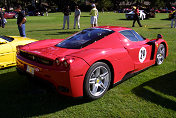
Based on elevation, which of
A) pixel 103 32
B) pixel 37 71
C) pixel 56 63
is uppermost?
pixel 103 32

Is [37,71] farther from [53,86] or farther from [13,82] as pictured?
[13,82]

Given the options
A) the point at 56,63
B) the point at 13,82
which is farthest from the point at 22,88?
the point at 56,63

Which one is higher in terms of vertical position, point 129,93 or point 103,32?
point 103,32

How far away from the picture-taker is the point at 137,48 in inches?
146

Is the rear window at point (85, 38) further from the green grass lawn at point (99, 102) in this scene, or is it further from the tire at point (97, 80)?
the green grass lawn at point (99, 102)

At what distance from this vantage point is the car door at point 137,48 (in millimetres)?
3580

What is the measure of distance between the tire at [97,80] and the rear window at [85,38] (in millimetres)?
566

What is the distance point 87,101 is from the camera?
2988 millimetres

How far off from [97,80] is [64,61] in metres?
0.78

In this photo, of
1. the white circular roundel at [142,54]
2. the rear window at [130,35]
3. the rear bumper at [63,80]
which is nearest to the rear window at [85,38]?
the rear window at [130,35]

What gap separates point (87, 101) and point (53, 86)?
69 cm

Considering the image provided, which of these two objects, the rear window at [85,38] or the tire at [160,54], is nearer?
the rear window at [85,38]

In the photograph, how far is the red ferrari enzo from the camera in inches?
103

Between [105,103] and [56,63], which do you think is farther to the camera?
[105,103]
